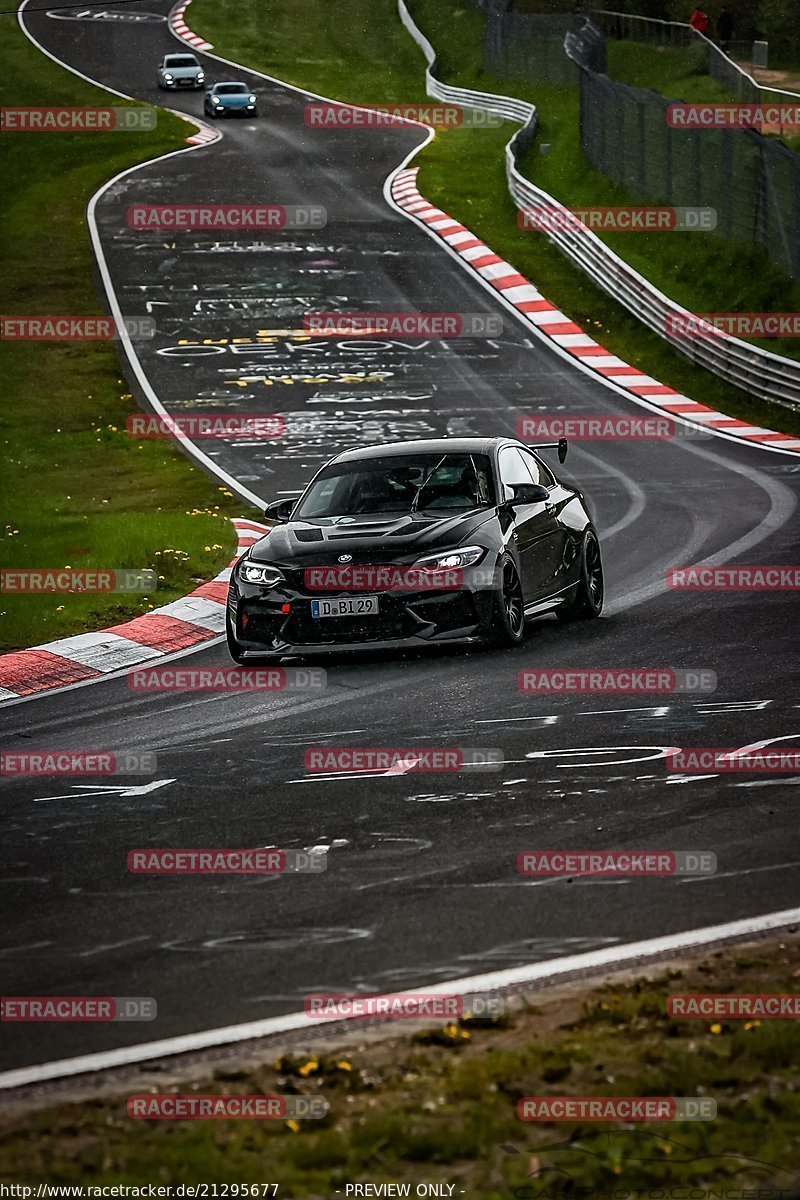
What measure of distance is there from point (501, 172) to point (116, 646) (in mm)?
31179

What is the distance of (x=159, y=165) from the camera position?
4450 centimetres

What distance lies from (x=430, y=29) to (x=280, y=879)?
63.6 meters

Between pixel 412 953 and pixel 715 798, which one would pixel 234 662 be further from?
A: pixel 412 953

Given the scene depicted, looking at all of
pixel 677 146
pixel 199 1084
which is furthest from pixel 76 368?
pixel 199 1084

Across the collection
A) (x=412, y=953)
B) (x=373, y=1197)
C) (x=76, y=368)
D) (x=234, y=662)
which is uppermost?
(x=373, y=1197)

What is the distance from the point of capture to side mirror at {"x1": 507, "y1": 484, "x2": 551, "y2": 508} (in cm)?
1326

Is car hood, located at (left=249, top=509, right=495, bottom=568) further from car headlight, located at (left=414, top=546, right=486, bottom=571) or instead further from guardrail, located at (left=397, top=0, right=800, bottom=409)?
guardrail, located at (left=397, top=0, right=800, bottom=409)

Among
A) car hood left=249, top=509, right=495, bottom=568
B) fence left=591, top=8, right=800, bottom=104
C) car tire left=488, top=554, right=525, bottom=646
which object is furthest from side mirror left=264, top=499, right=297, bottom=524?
fence left=591, top=8, right=800, bottom=104

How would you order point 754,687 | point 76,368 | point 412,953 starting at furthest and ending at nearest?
point 76,368 < point 754,687 < point 412,953

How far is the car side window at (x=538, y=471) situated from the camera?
1437 centimetres

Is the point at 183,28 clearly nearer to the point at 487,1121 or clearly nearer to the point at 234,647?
the point at 234,647

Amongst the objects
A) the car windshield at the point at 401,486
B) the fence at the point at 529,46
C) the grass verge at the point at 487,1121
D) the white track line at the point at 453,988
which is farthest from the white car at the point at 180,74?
the grass verge at the point at 487,1121

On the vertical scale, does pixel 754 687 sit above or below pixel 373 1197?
below

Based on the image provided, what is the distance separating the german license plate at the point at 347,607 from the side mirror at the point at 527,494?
1573mm
